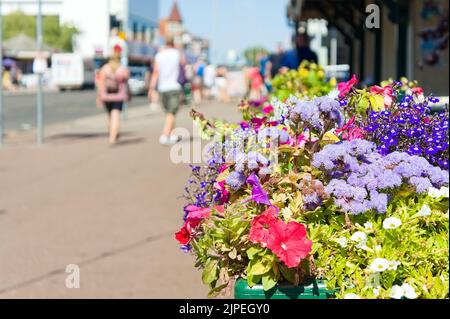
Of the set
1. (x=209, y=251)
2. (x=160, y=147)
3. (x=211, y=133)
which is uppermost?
(x=211, y=133)

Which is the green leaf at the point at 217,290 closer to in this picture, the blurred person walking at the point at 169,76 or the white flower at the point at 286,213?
the white flower at the point at 286,213

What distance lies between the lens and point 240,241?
3080mm

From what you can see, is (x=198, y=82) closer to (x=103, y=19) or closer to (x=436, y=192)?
(x=103, y=19)

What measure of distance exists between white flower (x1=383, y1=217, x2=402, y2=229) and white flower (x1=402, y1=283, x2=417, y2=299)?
0.64 ft

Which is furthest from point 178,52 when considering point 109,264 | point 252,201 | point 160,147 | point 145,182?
point 252,201

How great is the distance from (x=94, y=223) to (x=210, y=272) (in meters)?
5.66

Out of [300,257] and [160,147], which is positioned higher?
[300,257]

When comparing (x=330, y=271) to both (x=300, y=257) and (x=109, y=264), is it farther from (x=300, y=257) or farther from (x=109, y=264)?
(x=109, y=264)

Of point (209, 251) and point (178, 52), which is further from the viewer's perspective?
point (178, 52)

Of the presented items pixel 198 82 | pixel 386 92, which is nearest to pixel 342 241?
pixel 386 92

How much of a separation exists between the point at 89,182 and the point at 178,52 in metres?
4.31

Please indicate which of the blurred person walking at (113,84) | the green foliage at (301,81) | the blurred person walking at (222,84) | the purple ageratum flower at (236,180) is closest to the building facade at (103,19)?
the blurred person walking at (113,84)

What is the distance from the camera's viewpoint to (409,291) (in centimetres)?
273
